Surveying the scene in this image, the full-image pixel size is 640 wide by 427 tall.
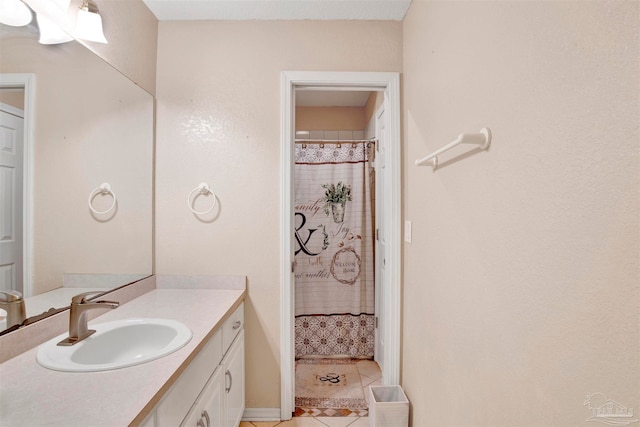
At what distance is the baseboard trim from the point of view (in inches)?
71.7

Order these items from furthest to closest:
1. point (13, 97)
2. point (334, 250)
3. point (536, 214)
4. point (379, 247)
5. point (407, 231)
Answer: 1. point (334, 250)
2. point (379, 247)
3. point (407, 231)
4. point (13, 97)
5. point (536, 214)

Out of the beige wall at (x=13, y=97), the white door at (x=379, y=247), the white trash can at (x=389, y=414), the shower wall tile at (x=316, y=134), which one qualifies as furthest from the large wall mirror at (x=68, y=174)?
the shower wall tile at (x=316, y=134)

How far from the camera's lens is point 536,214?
0.71 meters

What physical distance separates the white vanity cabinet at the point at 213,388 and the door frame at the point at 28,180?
66 centimetres

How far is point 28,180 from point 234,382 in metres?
1.29

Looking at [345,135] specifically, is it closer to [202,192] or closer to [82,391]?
[202,192]

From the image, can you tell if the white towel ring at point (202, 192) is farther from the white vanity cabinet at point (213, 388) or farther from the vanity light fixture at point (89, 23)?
the vanity light fixture at point (89, 23)

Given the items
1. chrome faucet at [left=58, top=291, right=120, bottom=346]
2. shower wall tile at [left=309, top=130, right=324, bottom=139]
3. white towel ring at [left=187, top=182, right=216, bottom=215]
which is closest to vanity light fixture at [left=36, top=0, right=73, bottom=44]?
white towel ring at [left=187, top=182, right=216, bottom=215]

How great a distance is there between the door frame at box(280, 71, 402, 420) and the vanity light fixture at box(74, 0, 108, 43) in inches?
36.2

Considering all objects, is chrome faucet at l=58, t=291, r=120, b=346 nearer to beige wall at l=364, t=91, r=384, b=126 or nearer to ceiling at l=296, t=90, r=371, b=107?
beige wall at l=364, t=91, r=384, b=126

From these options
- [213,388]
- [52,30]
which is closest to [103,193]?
[52,30]

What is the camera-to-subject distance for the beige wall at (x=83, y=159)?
1073 mm

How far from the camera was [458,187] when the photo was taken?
1095 millimetres

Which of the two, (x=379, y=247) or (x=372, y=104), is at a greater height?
(x=372, y=104)
